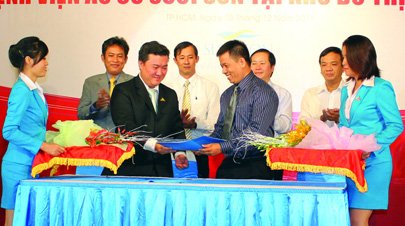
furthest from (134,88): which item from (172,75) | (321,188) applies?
(321,188)

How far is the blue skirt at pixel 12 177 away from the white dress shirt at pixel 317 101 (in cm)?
220

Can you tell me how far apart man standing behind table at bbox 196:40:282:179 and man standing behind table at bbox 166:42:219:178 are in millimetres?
749

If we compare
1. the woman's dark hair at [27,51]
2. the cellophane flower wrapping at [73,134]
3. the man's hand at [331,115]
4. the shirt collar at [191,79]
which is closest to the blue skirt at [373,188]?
the man's hand at [331,115]

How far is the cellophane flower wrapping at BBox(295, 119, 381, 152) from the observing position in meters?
4.07

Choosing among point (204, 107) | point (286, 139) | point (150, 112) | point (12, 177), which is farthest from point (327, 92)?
point (12, 177)

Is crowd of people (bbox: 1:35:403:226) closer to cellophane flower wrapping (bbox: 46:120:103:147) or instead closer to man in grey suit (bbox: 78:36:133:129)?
man in grey suit (bbox: 78:36:133:129)

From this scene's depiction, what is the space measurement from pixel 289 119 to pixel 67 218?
2249 millimetres

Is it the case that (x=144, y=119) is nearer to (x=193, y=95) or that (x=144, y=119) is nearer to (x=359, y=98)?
(x=193, y=95)

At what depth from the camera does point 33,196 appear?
4031 mm

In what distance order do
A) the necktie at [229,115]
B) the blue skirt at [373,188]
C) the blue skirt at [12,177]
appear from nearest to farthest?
the blue skirt at [373,188] < the blue skirt at [12,177] < the necktie at [229,115]

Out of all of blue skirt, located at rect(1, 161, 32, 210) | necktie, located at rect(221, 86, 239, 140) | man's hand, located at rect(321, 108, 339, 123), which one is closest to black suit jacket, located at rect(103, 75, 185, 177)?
necktie, located at rect(221, 86, 239, 140)

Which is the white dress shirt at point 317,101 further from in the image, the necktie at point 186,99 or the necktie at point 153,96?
the necktie at point 153,96

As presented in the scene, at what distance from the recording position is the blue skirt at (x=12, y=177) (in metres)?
4.55

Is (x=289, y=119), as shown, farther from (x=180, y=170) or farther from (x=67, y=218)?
(x=67, y=218)
